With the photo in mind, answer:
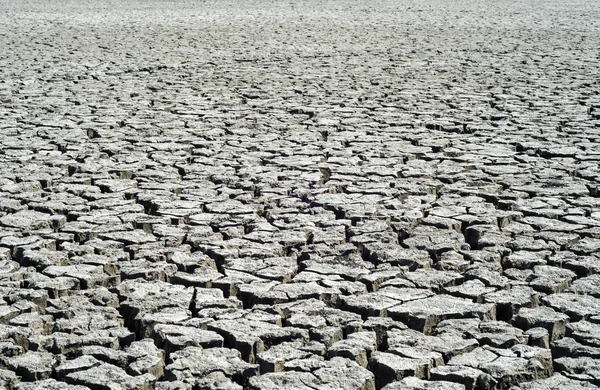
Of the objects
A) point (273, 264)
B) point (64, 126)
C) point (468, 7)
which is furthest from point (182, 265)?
point (468, 7)

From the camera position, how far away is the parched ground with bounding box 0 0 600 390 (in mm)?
2568

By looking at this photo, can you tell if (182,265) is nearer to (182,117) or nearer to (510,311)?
(510,311)

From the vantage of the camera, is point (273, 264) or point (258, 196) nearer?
point (273, 264)

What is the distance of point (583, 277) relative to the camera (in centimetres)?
319

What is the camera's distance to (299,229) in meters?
3.77

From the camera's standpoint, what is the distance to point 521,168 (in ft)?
15.8

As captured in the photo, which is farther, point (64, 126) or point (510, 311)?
point (64, 126)

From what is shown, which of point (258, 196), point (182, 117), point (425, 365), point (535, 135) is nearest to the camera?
point (425, 365)

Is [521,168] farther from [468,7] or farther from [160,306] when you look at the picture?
[468,7]

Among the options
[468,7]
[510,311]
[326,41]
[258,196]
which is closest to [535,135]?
[258,196]

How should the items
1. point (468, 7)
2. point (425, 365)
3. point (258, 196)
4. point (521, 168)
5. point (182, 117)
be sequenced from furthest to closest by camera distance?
point (468, 7) < point (182, 117) < point (521, 168) < point (258, 196) < point (425, 365)

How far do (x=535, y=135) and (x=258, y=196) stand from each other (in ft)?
7.33

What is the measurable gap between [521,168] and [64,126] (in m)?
3.10

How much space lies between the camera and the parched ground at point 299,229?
257 centimetres
